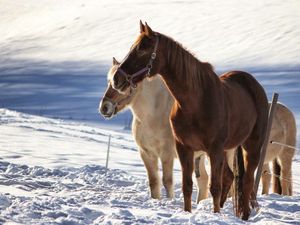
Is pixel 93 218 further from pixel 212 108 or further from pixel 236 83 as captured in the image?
pixel 236 83

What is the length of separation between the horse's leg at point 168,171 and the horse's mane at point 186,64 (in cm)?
196

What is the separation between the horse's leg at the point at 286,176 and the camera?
32.7ft

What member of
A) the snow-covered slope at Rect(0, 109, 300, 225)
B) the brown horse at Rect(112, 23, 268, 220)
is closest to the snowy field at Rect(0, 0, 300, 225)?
the snow-covered slope at Rect(0, 109, 300, 225)

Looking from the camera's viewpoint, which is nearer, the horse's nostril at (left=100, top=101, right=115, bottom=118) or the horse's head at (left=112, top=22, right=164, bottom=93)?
the horse's head at (left=112, top=22, right=164, bottom=93)

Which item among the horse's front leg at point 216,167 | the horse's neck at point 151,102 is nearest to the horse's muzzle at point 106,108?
the horse's neck at point 151,102

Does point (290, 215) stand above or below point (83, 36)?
below

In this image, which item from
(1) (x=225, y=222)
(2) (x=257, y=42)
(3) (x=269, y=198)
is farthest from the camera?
(2) (x=257, y=42)

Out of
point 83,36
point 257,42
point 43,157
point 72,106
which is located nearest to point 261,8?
point 257,42

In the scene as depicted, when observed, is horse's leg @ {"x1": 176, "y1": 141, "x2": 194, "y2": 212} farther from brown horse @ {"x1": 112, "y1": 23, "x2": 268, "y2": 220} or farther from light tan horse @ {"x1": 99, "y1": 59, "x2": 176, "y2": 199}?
light tan horse @ {"x1": 99, "y1": 59, "x2": 176, "y2": 199}

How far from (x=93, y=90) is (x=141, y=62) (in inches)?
2669

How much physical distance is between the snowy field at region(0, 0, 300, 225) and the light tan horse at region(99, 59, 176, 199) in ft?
1.31

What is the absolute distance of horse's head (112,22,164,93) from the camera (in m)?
5.80

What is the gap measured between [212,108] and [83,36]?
3884 inches

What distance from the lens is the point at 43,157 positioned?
1616cm
